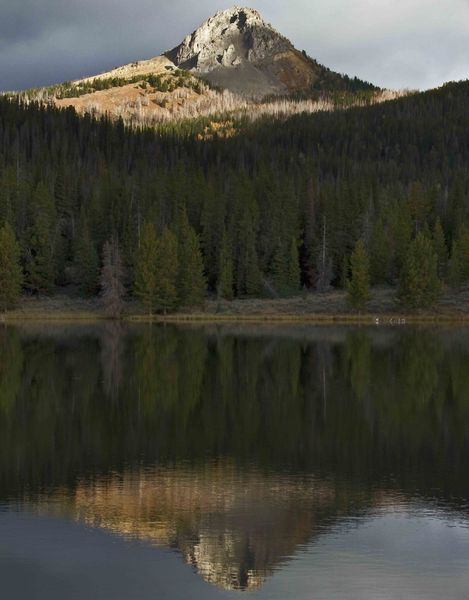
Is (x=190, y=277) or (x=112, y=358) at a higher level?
(x=190, y=277)

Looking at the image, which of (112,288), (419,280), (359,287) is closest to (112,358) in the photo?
(112,288)

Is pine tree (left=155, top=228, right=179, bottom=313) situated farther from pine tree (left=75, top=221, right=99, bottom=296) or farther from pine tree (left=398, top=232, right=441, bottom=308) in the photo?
Result: pine tree (left=398, top=232, right=441, bottom=308)

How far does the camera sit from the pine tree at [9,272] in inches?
4284

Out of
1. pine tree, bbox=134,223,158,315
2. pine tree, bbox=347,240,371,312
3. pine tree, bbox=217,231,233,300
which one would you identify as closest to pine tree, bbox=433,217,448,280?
pine tree, bbox=347,240,371,312

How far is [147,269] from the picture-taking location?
111 meters

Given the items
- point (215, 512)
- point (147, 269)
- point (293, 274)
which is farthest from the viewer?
point (293, 274)

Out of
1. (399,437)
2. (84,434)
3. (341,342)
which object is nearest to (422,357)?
(341,342)

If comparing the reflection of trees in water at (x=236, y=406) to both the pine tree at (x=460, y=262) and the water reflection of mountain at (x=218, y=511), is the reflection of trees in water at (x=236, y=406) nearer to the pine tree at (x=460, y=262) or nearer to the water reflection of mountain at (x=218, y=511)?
the water reflection of mountain at (x=218, y=511)

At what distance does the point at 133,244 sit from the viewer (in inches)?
5113

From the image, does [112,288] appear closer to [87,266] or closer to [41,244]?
[87,266]

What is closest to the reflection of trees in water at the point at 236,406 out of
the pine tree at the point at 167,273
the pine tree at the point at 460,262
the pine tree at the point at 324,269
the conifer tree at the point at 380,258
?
the pine tree at the point at 167,273

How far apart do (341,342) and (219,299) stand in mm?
47153

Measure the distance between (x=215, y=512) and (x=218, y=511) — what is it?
0.34 feet

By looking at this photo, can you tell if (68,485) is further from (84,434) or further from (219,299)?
(219,299)
